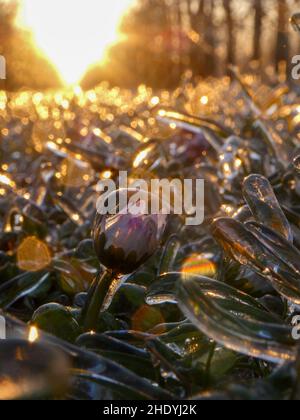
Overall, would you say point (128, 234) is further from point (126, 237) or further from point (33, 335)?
point (33, 335)

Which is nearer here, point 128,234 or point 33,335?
point 33,335

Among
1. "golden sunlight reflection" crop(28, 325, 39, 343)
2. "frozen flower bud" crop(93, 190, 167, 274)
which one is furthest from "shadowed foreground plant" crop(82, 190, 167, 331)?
"golden sunlight reflection" crop(28, 325, 39, 343)

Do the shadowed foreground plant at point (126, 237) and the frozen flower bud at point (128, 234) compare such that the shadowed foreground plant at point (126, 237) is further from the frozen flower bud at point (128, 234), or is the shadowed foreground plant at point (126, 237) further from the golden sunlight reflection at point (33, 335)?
the golden sunlight reflection at point (33, 335)

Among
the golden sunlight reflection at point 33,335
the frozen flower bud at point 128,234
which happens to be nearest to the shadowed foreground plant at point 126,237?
the frozen flower bud at point 128,234

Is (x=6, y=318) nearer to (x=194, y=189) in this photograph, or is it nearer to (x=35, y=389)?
(x=35, y=389)

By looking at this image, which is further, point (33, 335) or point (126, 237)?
point (126, 237)

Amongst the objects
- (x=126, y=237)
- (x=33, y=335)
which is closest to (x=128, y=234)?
(x=126, y=237)

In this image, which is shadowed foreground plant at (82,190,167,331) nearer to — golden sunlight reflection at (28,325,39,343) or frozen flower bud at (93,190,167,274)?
frozen flower bud at (93,190,167,274)
